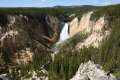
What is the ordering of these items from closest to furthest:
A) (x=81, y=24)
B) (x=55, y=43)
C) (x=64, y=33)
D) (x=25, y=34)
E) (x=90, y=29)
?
1. (x=90, y=29)
2. (x=25, y=34)
3. (x=55, y=43)
4. (x=81, y=24)
5. (x=64, y=33)

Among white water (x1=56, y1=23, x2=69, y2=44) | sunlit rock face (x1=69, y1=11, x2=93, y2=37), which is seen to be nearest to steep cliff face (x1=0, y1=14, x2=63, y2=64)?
white water (x1=56, y1=23, x2=69, y2=44)

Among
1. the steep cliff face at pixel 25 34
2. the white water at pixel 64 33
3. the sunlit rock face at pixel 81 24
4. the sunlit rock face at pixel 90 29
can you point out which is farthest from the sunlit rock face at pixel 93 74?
the white water at pixel 64 33

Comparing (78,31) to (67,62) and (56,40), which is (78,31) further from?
(67,62)

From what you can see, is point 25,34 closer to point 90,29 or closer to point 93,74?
point 90,29

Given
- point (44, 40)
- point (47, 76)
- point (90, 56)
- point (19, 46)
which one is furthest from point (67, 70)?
point (44, 40)

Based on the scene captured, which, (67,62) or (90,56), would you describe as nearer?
(67,62)

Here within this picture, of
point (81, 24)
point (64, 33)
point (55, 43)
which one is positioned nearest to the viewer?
point (55, 43)

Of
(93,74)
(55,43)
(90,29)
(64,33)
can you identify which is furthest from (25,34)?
(93,74)

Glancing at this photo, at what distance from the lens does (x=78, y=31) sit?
131 metres

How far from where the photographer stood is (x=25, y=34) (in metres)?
124

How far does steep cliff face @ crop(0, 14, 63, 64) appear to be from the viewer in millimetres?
113125

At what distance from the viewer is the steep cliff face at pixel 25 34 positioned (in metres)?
113

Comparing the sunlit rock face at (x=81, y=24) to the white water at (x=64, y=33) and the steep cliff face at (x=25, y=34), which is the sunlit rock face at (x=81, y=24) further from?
the steep cliff face at (x=25, y=34)

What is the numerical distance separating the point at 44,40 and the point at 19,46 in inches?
591
